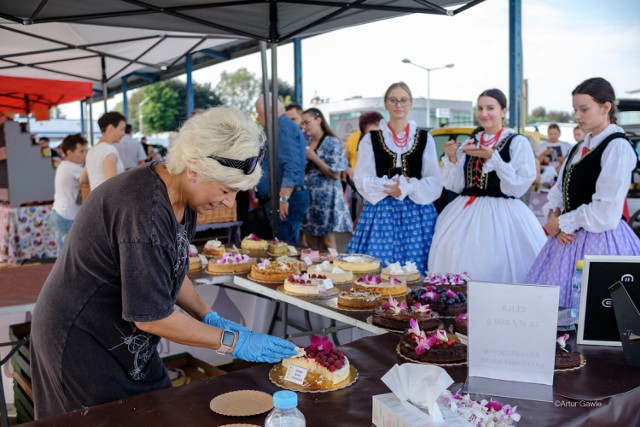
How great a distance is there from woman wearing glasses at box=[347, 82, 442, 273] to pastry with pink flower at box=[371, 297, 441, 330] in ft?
4.77

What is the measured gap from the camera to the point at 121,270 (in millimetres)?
1408

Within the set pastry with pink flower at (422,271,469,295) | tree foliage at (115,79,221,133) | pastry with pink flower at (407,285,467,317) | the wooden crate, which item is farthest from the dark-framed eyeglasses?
tree foliage at (115,79,221,133)

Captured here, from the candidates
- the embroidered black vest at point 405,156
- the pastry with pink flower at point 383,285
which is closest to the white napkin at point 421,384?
the pastry with pink flower at point 383,285

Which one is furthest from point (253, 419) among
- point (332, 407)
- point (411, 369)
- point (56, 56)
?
point (56, 56)

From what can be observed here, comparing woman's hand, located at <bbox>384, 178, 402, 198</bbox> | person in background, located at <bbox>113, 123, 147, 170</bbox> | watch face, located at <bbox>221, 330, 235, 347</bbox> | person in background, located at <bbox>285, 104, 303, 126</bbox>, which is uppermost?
person in background, located at <bbox>285, 104, 303, 126</bbox>

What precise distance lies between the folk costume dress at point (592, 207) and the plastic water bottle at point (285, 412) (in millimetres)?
1899

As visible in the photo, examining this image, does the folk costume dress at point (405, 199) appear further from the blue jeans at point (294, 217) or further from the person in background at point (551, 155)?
the person in background at point (551, 155)

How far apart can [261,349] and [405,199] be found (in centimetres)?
220

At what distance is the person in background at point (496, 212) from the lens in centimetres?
323

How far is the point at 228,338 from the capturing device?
1558 millimetres

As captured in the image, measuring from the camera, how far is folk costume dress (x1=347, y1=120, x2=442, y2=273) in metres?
3.60

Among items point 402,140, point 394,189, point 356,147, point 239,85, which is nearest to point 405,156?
point 402,140

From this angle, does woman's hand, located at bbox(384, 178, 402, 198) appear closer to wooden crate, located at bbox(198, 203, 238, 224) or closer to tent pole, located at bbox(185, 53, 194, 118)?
wooden crate, located at bbox(198, 203, 238, 224)

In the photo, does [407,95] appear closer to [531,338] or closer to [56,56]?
[531,338]
